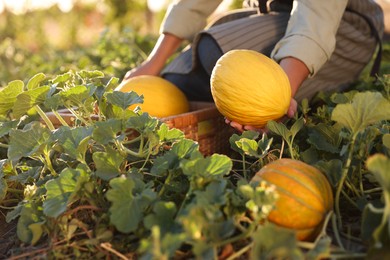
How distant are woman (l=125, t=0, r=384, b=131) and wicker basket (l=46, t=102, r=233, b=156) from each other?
0.22 meters

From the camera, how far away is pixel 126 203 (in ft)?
3.58

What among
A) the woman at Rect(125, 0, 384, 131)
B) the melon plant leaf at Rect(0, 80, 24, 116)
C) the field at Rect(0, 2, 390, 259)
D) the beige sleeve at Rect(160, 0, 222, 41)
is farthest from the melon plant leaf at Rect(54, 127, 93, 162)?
the beige sleeve at Rect(160, 0, 222, 41)

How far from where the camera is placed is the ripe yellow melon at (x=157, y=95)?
197cm

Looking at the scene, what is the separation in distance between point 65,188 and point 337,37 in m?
1.48

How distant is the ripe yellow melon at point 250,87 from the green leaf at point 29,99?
1.68 feet

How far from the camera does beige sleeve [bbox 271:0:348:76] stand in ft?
5.76

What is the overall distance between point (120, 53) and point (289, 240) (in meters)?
2.64

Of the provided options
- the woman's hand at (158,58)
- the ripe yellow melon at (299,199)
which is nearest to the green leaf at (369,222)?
the ripe yellow melon at (299,199)

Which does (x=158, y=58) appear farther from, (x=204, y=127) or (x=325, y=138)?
(x=325, y=138)

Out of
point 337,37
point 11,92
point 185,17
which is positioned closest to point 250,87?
point 11,92

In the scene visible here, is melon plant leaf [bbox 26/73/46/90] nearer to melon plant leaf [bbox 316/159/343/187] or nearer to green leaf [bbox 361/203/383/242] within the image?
melon plant leaf [bbox 316/159/343/187]

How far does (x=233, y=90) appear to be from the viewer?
1559 millimetres

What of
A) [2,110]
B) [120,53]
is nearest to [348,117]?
[2,110]

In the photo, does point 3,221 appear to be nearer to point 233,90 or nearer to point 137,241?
point 137,241
